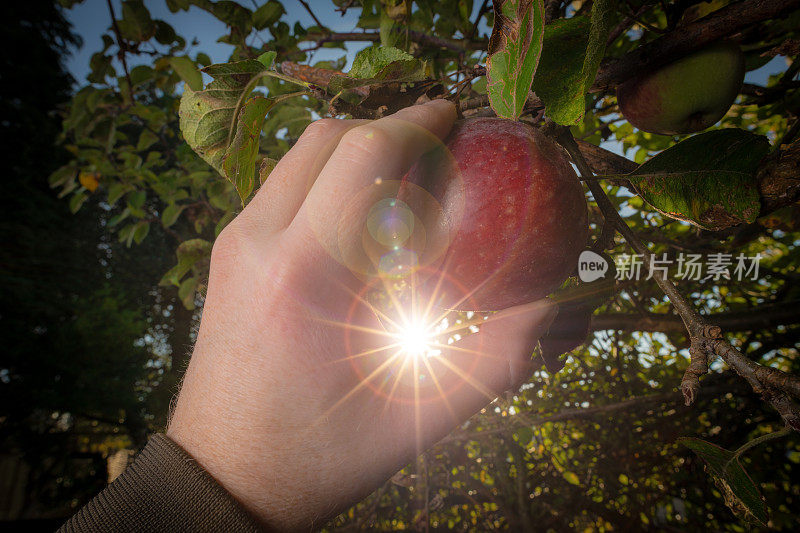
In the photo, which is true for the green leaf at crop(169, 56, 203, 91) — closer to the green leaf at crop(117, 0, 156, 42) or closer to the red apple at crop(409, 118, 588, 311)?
the green leaf at crop(117, 0, 156, 42)

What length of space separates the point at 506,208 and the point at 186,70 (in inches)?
52.1

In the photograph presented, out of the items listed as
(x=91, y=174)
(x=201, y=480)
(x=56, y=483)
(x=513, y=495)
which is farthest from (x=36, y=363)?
(x=201, y=480)

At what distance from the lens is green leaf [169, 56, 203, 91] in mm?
1345

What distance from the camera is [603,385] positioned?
2961mm

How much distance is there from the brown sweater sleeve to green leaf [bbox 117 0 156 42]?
1836mm

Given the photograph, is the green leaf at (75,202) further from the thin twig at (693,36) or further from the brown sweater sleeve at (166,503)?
the thin twig at (693,36)

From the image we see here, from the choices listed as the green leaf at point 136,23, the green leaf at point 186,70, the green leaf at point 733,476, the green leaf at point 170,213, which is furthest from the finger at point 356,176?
the green leaf at point 170,213

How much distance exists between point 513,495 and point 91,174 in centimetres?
431

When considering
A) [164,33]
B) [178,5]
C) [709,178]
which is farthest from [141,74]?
[709,178]

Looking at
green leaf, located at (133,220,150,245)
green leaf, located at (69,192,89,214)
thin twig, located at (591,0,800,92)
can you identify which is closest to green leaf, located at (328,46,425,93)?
thin twig, located at (591,0,800,92)

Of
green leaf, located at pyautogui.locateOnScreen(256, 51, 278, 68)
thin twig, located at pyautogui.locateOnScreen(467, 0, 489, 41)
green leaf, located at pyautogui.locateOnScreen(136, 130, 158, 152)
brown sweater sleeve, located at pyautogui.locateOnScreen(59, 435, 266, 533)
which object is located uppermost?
green leaf, located at pyautogui.locateOnScreen(136, 130, 158, 152)

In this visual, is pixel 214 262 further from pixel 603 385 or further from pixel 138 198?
pixel 603 385

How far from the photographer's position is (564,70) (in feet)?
1.92

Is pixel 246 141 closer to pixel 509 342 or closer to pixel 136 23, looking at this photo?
pixel 509 342
